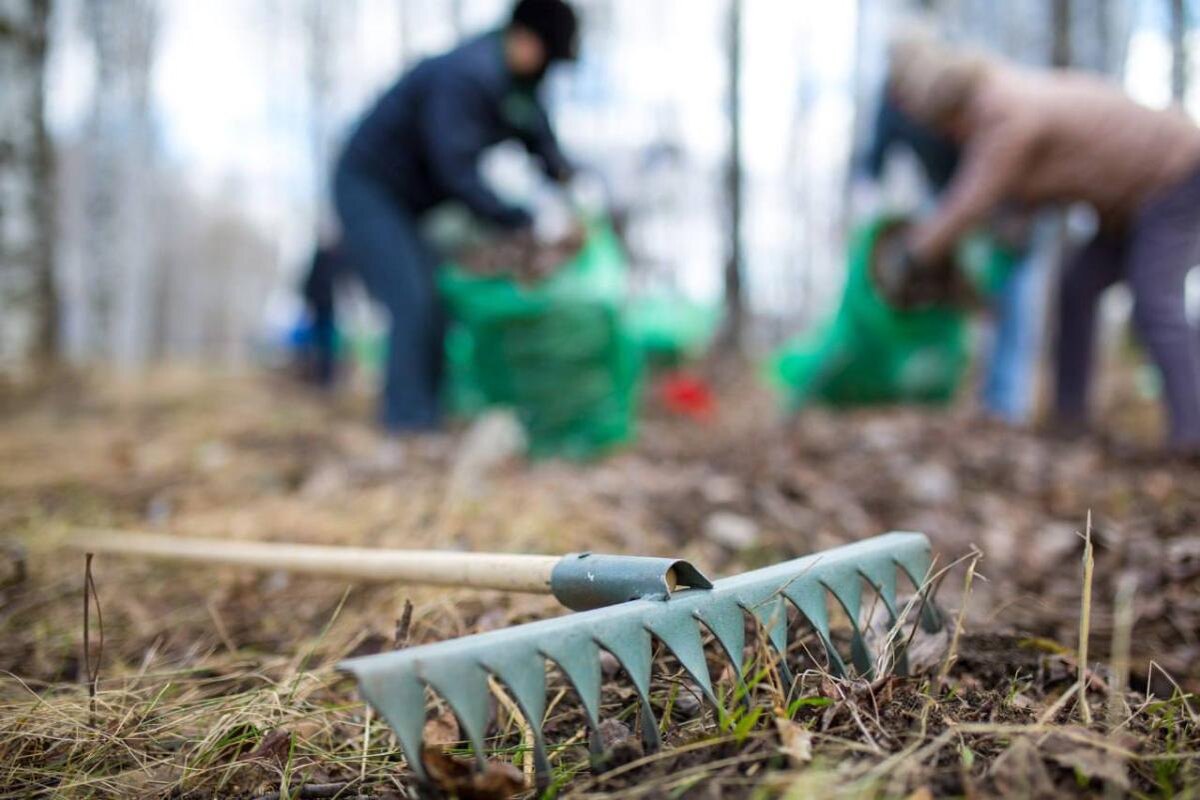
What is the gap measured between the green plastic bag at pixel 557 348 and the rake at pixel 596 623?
6.91 ft

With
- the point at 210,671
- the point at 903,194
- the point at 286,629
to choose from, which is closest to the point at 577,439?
the point at 286,629

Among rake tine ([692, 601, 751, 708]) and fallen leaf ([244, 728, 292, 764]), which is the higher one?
rake tine ([692, 601, 751, 708])

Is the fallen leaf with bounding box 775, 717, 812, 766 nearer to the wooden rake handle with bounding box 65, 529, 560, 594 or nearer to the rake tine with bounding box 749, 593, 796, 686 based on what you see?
the rake tine with bounding box 749, 593, 796, 686

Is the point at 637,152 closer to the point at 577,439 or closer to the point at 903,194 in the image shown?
the point at 903,194

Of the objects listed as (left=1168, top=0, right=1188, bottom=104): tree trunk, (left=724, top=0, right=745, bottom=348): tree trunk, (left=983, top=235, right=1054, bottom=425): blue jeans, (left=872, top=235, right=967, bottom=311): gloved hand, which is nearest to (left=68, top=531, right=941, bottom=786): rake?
(left=872, top=235, right=967, bottom=311): gloved hand

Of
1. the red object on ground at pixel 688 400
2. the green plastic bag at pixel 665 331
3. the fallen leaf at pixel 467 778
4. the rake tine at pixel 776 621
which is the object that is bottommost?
A: the red object on ground at pixel 688 400

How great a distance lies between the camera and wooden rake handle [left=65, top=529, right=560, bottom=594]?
1.05m

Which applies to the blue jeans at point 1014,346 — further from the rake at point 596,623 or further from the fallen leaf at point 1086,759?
the fallen leaf at point 1086,759

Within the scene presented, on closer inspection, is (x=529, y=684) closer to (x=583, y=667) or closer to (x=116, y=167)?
(x=583, y=667)

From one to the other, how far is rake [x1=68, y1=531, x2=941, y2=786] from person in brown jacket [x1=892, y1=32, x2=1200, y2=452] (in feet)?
8.25

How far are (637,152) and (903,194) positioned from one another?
14.6 ft

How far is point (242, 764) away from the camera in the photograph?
947mm

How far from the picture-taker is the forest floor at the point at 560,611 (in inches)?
33.3

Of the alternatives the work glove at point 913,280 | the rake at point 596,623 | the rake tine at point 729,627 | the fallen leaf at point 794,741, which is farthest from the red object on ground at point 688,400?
the fallen leaf at point 794,741
